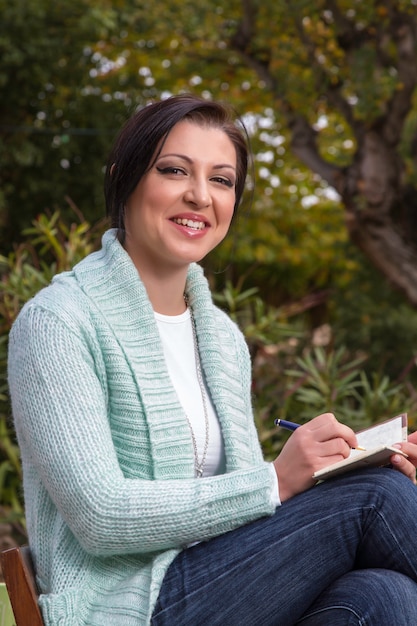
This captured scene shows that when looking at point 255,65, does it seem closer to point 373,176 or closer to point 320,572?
point 373,176

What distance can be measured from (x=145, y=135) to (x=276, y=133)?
6.47 metres

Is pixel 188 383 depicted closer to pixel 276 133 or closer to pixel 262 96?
pixel 262 96

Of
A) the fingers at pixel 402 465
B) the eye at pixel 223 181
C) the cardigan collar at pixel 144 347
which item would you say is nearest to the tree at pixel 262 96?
the eye at pixel 223 181

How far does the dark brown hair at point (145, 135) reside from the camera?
2123 millimetres

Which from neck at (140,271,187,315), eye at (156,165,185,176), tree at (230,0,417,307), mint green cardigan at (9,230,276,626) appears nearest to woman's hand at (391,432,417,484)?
mint green cardigan at (9,230,276,626)

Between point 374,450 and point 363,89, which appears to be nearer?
point 374,450

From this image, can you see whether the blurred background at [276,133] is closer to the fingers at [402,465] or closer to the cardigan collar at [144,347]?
the cardigan collar at [144,347]

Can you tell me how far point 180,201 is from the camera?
7.01ft

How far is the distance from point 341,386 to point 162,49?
15.4 ft

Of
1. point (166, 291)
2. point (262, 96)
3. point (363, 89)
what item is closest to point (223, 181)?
point (166, 291)

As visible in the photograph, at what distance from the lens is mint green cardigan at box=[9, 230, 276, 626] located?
1.81 metres

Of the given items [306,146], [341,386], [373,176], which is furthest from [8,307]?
[306,146]

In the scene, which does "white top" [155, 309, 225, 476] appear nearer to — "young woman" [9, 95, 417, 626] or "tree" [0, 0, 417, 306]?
"young woman" [9, 95, 417, 626]

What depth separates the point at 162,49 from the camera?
7.91 meters
